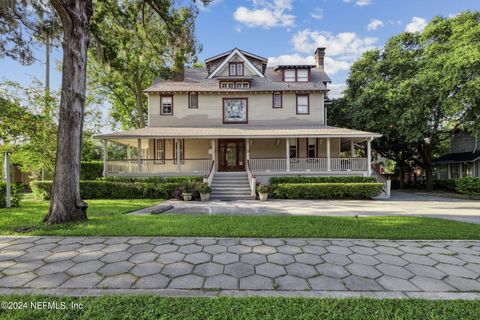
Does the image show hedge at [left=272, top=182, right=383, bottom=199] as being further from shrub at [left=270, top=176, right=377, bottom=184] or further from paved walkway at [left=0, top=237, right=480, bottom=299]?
paved walkway at [left=0, top=237, right=480, bottom=299]

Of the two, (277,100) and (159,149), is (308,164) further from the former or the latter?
(159,149)

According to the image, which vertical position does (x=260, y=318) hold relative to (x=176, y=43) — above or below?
below

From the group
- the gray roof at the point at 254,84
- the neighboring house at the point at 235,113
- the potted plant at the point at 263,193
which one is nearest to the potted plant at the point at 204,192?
the potted plant at the point at 263,193

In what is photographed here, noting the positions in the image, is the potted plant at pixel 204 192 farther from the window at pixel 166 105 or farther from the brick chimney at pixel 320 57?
the brick chimney at pixel 320 57

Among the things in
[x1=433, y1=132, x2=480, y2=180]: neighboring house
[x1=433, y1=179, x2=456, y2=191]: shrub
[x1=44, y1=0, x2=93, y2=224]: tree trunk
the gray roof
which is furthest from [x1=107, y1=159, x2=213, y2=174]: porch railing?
[x1=433, y1=132, x2=480, y2=180]: neighboring house

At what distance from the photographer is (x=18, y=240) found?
4.60m

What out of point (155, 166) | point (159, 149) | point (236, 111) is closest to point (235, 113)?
point (236, 111)

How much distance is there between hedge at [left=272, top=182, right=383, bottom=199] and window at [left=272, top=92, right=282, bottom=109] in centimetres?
693

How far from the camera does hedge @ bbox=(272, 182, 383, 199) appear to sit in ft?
40.4

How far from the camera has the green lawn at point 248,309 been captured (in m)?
2.27

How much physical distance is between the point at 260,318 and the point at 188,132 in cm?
1319

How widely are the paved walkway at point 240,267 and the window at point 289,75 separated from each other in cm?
1545

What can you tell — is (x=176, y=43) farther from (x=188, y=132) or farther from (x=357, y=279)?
(x=357, y=279)

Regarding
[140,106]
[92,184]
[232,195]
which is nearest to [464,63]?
[232,195]
